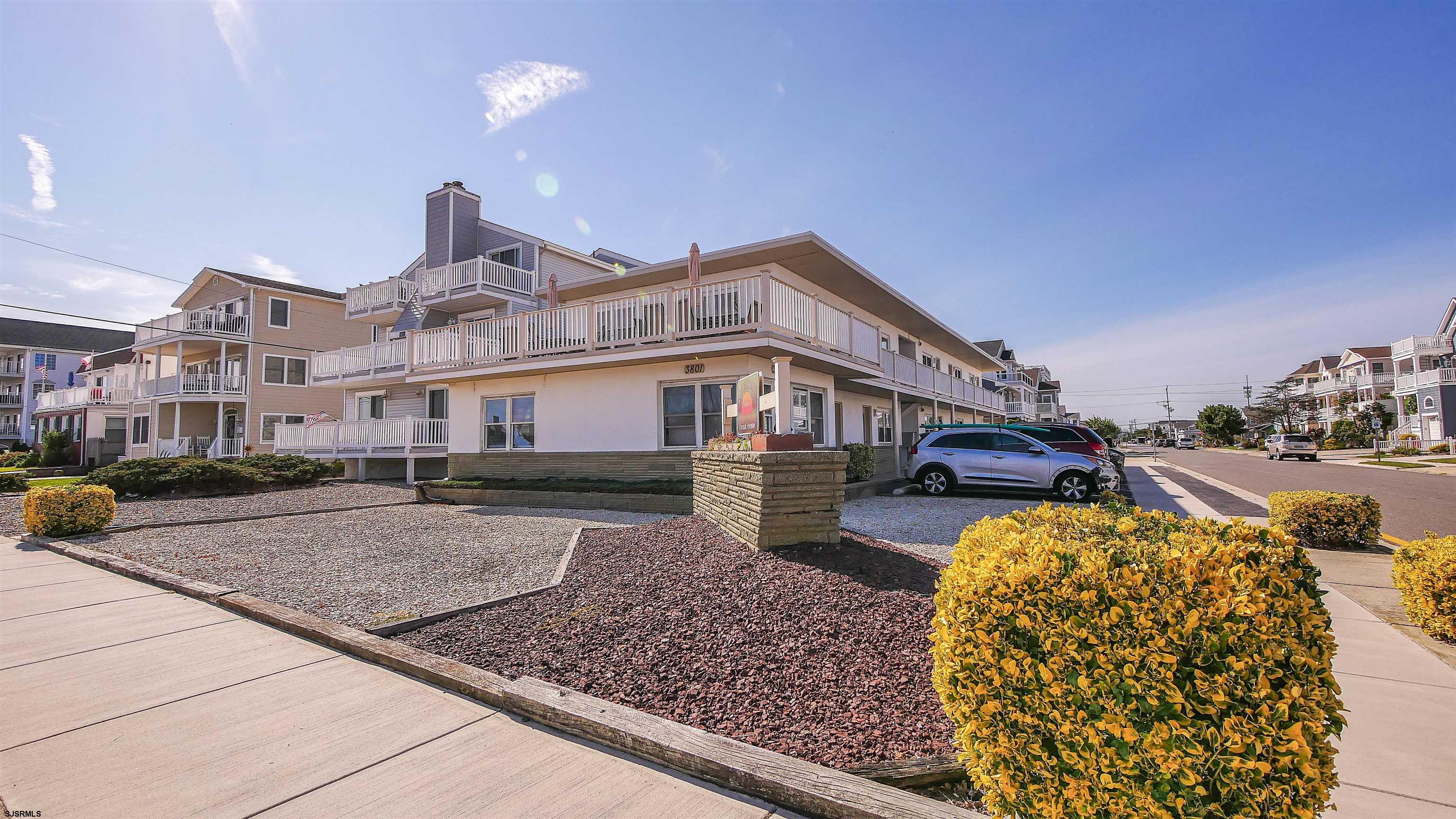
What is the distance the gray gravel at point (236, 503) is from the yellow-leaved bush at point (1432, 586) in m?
16.9

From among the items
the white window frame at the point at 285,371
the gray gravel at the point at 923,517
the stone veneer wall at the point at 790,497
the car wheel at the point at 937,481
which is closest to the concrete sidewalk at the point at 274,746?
the stone veneer wall at the point at 790,497

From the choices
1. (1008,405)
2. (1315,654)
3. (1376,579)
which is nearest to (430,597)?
(1315,654)

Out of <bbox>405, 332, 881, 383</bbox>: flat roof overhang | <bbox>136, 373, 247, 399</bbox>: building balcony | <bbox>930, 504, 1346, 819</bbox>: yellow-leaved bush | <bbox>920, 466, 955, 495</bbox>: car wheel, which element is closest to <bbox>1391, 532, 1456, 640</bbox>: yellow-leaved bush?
<bbox>930, 504, 1346, 819</bbox>: yellow-leaved bush

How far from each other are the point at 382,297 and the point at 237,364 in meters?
10.4

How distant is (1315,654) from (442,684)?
429cm

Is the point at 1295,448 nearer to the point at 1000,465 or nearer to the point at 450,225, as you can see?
the point at 1000,465

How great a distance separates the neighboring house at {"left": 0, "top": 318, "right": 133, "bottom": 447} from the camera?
149 feet

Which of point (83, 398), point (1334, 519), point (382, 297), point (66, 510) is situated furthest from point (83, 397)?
point (1334, 519)

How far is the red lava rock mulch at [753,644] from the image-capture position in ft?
10.8

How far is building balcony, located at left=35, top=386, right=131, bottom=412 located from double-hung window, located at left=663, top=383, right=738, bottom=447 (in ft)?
98.7

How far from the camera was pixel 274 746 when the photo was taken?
319 cm

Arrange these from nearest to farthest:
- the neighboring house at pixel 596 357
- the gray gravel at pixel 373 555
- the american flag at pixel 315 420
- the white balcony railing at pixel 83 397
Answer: the gray gravel at pixel 373 555 < the neighboring house at pixel 596 357 < the american flag at pixel 315 420 < the white balcony railing at pixel 83 397

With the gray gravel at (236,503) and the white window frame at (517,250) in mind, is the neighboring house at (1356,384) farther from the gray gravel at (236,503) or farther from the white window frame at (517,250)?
the gray gravel at (236,503)

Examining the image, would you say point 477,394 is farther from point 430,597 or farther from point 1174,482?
point 1174,482
